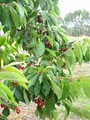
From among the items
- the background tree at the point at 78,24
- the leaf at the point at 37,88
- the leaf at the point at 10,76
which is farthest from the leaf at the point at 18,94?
the background tree at the point at 78,24

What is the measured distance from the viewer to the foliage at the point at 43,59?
2.92ft

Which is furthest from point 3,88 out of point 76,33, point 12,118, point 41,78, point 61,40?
point 76,33

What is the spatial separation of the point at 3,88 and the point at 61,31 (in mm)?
895

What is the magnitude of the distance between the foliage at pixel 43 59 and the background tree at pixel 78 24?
1864cm

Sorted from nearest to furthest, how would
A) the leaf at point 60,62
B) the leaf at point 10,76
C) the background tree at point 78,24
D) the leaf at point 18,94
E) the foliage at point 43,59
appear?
1. the leaf at point 10,76
2. the foliage at point 43,59
3. the leaf at point 18,94
4. the leaf at point 60,62
5. the background tree at point 78,24

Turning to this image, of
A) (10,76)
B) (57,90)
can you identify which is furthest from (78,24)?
(10,76)

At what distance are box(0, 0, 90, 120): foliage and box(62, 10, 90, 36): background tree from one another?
18.6m

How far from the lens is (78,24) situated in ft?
67.3

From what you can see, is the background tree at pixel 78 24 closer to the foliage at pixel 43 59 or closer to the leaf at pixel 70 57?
the foliage at pixel 43 59

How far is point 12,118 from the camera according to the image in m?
2.92

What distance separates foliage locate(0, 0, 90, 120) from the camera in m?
0.89

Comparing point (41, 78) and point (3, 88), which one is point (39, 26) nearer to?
point (41, 78)

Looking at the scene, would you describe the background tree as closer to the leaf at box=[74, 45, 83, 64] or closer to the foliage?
the foliage

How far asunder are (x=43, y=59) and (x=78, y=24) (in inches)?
779
